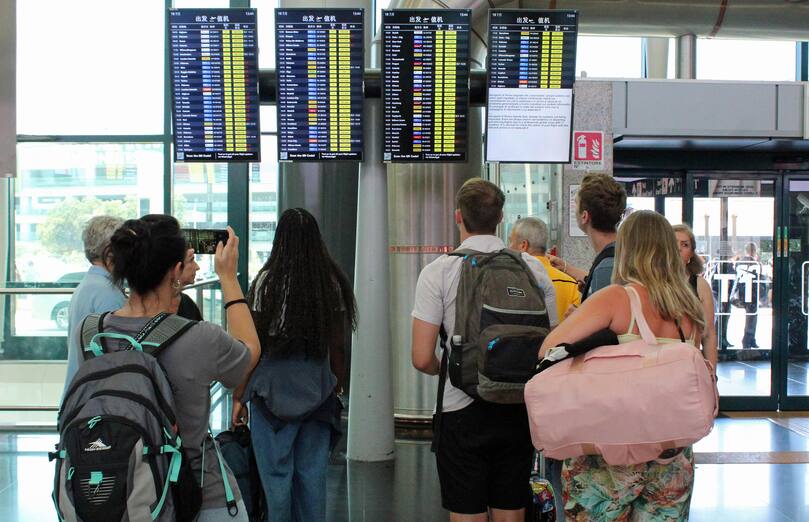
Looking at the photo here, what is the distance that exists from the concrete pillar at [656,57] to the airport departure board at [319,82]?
3.93 metres

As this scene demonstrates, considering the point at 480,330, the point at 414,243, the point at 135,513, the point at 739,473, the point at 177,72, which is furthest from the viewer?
the point at 414,243

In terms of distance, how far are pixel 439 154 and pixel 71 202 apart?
16.9 ft

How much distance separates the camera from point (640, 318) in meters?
2.36

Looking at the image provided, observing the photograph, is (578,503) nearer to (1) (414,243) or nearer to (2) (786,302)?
(1) (414,243)

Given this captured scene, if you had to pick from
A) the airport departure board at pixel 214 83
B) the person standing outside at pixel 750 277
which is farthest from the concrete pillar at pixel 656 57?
the airport departure board at pixel 214 83

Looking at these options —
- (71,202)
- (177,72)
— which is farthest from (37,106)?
(177,72)

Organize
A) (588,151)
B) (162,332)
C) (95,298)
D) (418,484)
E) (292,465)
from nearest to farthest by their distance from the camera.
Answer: (162,332)
(292,465)
(95,298)
(418,484)
(588,151)

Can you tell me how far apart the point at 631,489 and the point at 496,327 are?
2.14 ft

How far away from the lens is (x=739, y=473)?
220 inches

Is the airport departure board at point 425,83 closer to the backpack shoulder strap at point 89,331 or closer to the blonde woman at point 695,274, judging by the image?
the blonde woman at point 695,274

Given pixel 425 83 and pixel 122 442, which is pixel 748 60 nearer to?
pixel 425 83

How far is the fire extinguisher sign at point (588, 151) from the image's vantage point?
600 centimetres

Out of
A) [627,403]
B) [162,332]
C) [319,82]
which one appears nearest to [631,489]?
[627,403]

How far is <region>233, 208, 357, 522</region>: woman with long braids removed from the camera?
2807 millimetres
